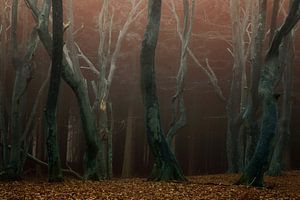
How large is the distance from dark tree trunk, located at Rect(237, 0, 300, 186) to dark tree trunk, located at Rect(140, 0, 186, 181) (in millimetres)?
1649

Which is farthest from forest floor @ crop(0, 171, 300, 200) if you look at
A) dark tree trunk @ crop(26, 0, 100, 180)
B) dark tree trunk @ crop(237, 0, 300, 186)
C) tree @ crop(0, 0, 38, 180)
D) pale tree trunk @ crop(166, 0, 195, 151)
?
pale tree trunk @ crop(166, 0, 195, 151)

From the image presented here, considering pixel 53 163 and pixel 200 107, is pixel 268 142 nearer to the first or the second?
pixel 53 163

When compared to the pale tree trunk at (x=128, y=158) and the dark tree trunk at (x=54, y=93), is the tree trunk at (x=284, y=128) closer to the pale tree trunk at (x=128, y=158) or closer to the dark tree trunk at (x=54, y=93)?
the pale tree trunk at (x=128, y=158)

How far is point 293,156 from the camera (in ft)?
90.7

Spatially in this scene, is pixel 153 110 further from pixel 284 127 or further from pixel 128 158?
pixel 128 158

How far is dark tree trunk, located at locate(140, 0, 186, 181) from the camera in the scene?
10203 mm

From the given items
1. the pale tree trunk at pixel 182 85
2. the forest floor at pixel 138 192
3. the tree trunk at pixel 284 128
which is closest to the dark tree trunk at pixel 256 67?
the tree trunk at pixel 284 128

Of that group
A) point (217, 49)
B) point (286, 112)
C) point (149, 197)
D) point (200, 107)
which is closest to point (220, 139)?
point (200, 107)

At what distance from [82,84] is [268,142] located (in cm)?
435

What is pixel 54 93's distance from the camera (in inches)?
392

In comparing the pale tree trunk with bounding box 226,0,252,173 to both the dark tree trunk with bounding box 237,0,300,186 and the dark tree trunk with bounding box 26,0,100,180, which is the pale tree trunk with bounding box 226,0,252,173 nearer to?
the dark tree trunk with bounding box 237,0,300,186

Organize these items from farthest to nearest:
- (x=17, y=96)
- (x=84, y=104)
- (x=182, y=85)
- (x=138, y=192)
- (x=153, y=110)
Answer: (x=182, y=85) → (x=17, y=96) → (x=84, y=104) → (x=153, y=110) → (x=138, y=192)

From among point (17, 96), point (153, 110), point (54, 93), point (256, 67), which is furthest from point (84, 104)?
point (256, 67)

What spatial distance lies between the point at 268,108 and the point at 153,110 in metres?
2.46
